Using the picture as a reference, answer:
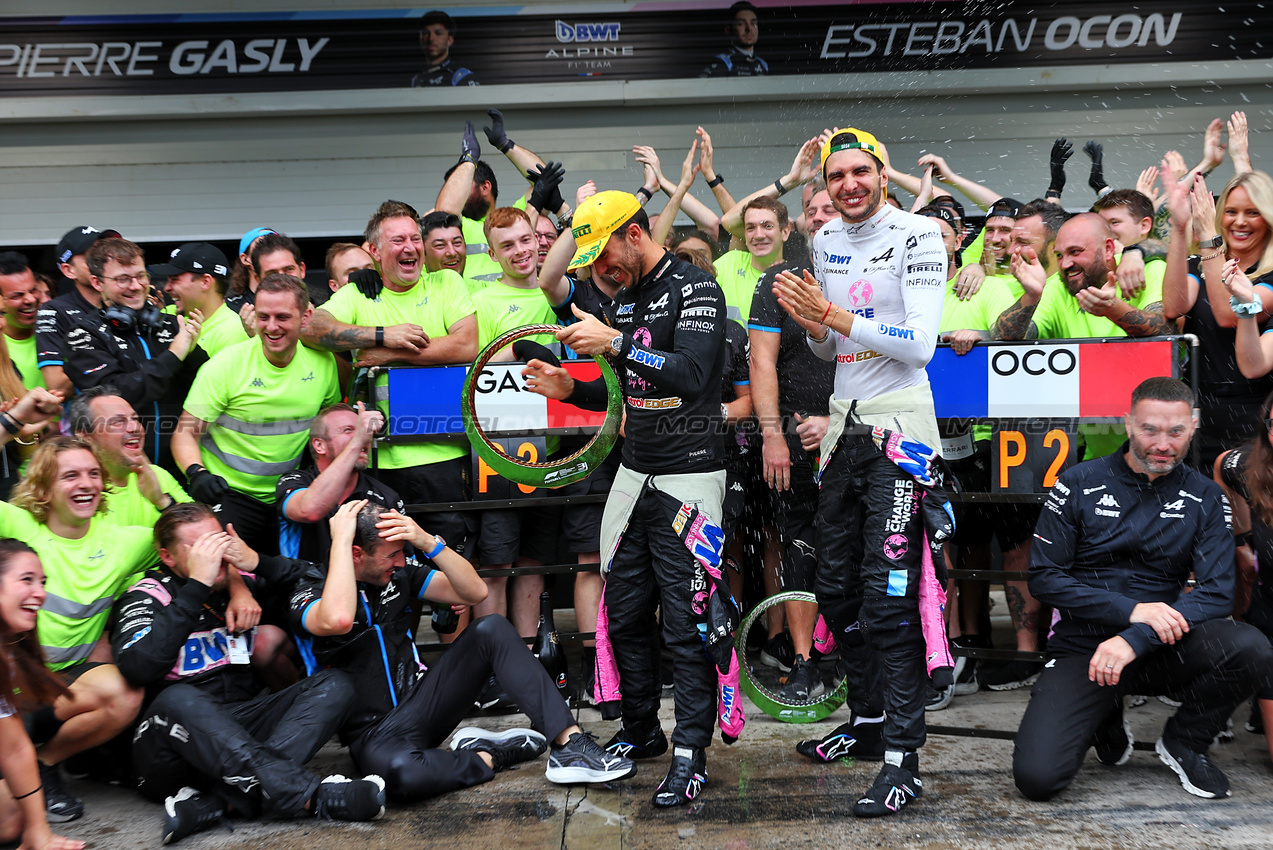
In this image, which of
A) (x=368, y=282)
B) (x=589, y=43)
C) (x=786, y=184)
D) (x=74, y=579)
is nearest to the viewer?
(x=74, y=579)

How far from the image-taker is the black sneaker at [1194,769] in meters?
3.72

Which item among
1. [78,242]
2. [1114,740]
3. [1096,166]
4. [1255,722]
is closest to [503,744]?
[1114,740]

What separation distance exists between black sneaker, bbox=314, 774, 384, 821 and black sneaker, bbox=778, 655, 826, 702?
1931 millimetres

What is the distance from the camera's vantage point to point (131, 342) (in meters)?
5.03

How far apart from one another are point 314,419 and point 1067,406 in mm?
3321

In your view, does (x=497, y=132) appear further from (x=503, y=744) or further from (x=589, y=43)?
(x=589, y=43)

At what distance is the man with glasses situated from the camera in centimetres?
488

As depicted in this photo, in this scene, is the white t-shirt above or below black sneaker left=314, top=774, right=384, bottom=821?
above

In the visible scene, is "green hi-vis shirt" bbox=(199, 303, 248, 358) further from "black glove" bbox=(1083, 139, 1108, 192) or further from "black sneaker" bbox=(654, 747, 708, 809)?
"black glove" bbox=(1083, 139, 1108, 192)

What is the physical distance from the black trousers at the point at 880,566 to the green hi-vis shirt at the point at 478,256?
272 centimetres

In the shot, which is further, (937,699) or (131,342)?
(131,342)

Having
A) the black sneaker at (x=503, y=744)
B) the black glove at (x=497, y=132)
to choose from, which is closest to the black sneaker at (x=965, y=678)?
the black sneaker at (x=503, y=744)

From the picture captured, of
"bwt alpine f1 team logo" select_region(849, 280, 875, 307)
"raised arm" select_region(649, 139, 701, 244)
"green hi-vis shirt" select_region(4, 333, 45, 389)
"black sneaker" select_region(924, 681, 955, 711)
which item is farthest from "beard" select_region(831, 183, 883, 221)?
"green hi-vis shirt" select_region(4, 333, 45, 389)

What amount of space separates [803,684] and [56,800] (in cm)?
314
